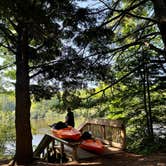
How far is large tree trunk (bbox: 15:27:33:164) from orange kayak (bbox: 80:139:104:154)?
67.9 inches

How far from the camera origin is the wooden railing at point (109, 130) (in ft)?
29.1

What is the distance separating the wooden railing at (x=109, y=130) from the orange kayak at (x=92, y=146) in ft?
2.27

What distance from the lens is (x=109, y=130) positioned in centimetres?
962

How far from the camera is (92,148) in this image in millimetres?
8586

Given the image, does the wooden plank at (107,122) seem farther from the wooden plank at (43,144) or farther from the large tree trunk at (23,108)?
the large tree trunk at (23,108)

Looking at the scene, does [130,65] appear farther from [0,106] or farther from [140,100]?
[0,106]

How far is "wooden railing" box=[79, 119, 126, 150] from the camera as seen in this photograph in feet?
29.1

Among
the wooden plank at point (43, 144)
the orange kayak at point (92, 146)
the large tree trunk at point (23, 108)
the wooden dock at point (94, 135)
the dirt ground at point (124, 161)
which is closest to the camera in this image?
the dirt ground at point (124, 161)

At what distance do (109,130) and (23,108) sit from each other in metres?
3.17

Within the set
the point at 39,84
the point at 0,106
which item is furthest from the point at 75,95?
the point at 0,106

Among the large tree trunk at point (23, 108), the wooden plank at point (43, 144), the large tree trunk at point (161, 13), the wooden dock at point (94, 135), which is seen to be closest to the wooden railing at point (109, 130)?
the wooden dock at point (94, 135)

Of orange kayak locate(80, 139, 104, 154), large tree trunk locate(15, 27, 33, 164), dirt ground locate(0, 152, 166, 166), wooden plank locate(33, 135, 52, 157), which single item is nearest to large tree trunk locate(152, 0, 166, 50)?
dirt ground locate(0, 152, 166, 166)

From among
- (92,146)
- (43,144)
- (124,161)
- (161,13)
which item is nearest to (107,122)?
(92,146)

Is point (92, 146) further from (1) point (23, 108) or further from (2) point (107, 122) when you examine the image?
(1) point (23, 108)
